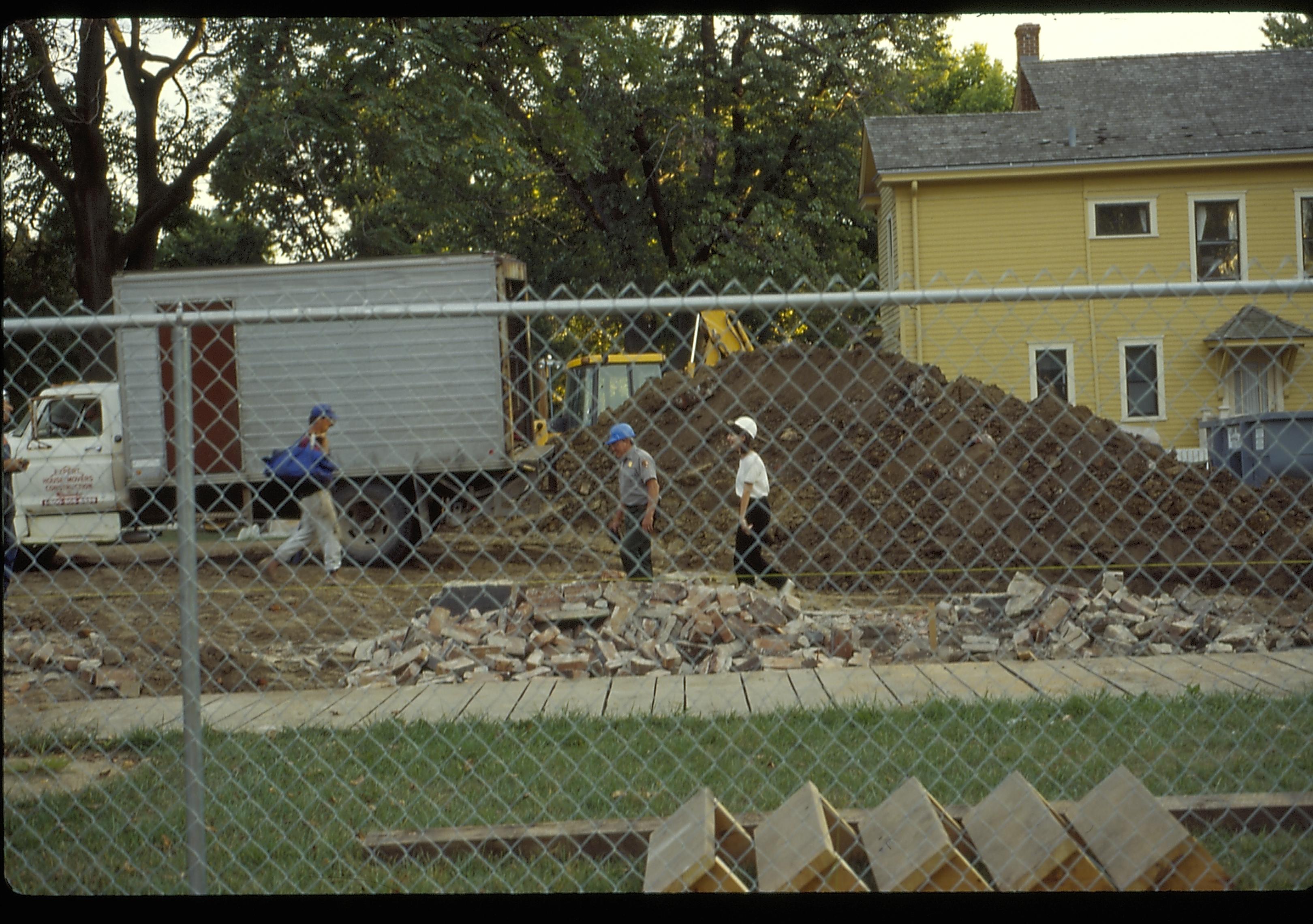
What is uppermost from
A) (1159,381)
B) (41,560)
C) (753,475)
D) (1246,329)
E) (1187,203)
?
(1187,203)

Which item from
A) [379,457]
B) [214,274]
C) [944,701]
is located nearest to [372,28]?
[214,274]

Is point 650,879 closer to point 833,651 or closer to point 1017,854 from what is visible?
point 1017,854

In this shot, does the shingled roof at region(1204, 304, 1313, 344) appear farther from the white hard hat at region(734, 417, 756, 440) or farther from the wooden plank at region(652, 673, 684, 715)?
the wooden plank at region(652, 673, 684, 715)

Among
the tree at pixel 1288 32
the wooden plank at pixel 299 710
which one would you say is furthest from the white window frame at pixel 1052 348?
the tree at pixel 1288 32

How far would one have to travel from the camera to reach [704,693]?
5.62 metres

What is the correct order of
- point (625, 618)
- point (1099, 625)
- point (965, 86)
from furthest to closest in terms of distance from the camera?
point (965, 86) < point (625, 618) < point (1099, 625)

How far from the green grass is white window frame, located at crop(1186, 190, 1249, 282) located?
18546 mm

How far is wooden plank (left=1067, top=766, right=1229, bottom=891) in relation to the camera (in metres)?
3.03

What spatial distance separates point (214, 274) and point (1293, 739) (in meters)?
12.6

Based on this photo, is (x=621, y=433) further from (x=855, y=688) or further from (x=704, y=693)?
(x=855, y=688)

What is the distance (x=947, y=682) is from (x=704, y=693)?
4.11ft

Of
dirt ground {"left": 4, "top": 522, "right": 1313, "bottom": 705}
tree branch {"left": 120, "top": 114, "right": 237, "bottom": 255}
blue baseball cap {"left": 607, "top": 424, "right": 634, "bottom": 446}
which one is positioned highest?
tree branch {"left": 120, "top": 114, "right": 237, "bottom": 255}

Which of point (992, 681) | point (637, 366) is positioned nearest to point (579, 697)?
point (992, 681)

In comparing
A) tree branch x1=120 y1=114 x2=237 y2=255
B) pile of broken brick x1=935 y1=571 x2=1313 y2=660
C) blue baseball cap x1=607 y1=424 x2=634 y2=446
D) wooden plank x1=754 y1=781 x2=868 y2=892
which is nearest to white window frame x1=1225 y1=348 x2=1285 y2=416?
pile of broken brick x1=935 y1=571 x2=1313 y2=660
